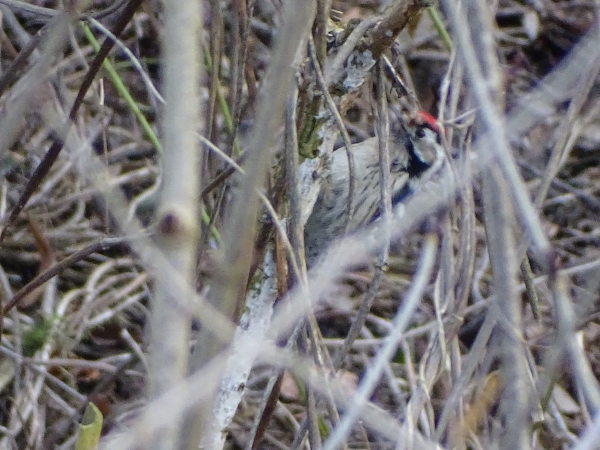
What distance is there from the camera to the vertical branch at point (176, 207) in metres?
0.69

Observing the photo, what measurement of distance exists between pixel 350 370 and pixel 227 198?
37.7 inches

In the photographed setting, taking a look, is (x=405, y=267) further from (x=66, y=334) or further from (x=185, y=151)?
(x=185, y=151)

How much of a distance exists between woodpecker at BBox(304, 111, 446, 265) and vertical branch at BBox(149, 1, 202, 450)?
200cm

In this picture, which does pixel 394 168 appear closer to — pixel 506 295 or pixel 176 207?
pixel 506 295

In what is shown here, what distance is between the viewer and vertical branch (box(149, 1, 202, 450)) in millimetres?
689

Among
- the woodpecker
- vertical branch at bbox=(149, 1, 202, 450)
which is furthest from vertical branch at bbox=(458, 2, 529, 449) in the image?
the woodpecker

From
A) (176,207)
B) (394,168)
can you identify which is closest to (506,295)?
(176,207)

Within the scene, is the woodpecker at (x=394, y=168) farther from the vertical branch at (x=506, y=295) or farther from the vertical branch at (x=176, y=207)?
the vertical branch at (x=176, y=207)

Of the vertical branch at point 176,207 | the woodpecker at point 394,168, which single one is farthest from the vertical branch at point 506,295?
the woodpecker at point 394,168

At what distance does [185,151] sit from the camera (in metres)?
0.71

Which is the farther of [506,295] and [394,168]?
[394,168]

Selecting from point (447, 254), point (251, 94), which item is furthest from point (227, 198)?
point (447, 254)

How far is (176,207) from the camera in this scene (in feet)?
2.28

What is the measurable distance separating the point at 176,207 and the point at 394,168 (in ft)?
8.38
